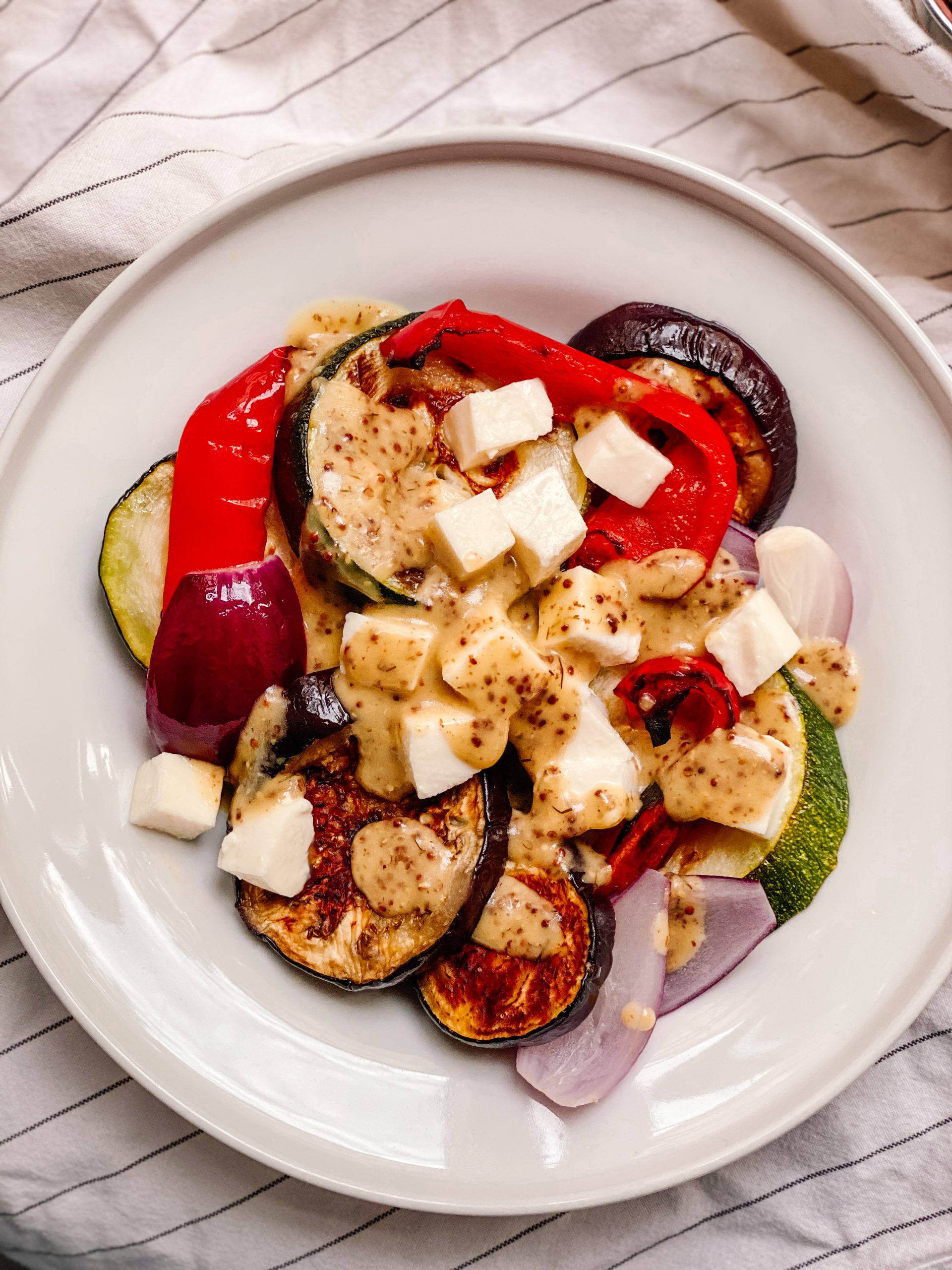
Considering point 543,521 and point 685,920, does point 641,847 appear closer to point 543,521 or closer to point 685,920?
point 685,920

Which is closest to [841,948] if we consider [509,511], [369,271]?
[509,511]

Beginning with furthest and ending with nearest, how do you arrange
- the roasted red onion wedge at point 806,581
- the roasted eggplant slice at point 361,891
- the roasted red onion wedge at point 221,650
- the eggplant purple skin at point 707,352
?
the roasted red onion wedge at point 806,581 < the eggplant purple skin at point 707,352 < the roasted eggplant slice at point 361,891 < the roasted red onion wedge at point 221,650

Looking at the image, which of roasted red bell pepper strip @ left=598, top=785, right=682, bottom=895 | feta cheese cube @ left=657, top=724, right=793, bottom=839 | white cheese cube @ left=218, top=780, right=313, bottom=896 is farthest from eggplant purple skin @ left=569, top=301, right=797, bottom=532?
white cheese cube @ left=218, top=780, right=313, bottom=896

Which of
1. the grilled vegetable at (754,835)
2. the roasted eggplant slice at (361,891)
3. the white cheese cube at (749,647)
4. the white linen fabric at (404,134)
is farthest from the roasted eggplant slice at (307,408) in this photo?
the grilled vegetable at (754,835)

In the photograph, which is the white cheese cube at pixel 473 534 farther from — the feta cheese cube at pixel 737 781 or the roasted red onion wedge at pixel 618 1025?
the roasted red onion wedge at pixel 618 1025

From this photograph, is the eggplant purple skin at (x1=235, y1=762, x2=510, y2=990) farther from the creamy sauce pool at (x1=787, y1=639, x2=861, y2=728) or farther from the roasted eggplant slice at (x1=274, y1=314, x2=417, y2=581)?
the creamy sauce pool at (x1=787, y1=639, x2=861, y2=728)
